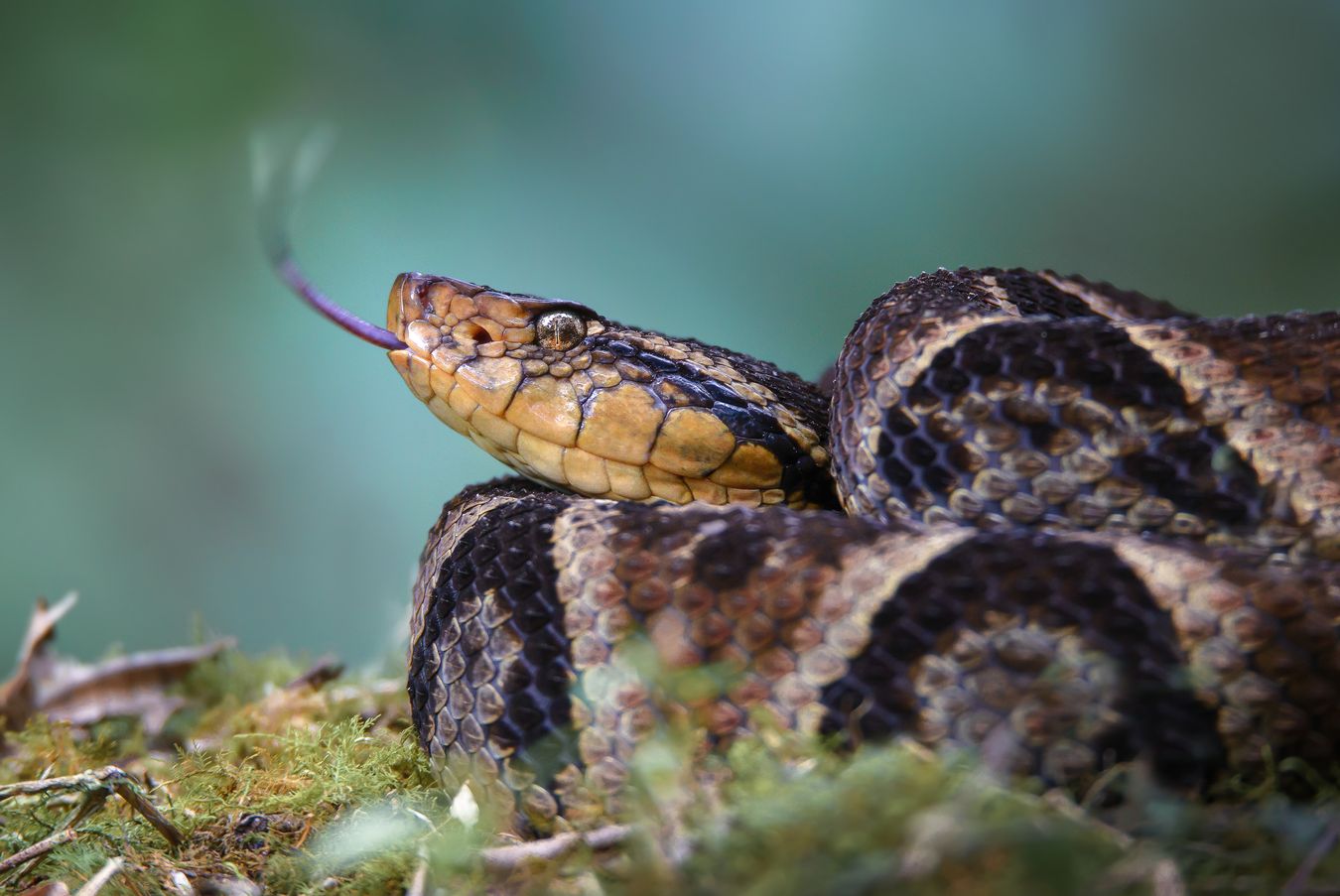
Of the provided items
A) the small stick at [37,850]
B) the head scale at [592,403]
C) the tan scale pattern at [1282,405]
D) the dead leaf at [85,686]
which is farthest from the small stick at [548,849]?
the dead leaf at [85,686]

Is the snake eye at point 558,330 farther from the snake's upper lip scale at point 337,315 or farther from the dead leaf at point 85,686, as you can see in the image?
the dead leaf at point 85,686

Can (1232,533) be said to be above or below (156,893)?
above

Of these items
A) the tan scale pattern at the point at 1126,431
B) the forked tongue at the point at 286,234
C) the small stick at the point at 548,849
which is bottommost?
the small stick at the point at 548,849

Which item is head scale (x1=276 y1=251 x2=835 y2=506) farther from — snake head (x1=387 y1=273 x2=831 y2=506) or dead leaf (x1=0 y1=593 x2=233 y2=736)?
dead leaf (x1=0 y1=593 x2=233 y2=736)

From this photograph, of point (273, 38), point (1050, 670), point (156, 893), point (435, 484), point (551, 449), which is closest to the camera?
point (1050, 670)

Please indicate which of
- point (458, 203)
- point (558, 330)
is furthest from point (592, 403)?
point (458, 203)

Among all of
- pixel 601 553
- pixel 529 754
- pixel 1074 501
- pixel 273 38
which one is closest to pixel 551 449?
pixel 601 553

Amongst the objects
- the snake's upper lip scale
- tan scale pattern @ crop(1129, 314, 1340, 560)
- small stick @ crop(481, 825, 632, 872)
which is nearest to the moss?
small stick @ crop(481, 825, 632, 872)

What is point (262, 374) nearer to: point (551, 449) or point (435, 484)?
point (435, 484)
